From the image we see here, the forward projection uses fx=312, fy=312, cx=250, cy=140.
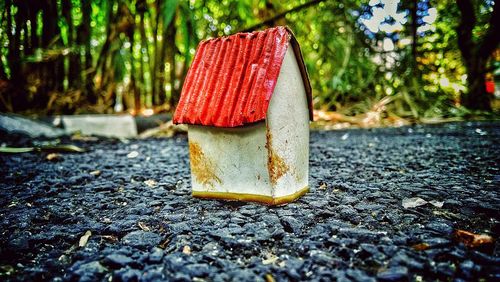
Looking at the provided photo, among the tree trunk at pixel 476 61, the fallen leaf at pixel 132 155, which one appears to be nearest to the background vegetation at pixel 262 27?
the tree trunk at pixel 476 61

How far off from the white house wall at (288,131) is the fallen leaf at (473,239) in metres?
0.58

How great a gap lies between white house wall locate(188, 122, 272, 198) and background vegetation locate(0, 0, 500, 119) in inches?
91.7

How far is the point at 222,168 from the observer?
1286mm

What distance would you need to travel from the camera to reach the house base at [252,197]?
1.22 metres

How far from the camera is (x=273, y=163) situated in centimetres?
116

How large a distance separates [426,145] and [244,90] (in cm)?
193

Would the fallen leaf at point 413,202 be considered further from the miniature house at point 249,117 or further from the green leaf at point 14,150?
the green leaf at point 14,150

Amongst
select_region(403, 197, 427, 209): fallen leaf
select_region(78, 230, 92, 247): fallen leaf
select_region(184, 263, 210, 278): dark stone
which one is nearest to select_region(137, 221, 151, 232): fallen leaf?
select_region(78, 230, 92, 247): fallen leaf

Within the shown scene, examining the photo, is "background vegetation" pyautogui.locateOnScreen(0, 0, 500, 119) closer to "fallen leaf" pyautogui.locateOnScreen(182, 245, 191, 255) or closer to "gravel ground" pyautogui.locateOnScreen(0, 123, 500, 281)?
"gravel ground" pyautogui.locateOnScreen(0, 123, 500, 281)

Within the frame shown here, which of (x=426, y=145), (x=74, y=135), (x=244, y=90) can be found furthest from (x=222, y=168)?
(x=74, y=135)

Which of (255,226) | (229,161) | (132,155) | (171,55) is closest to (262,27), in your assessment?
(171,55)

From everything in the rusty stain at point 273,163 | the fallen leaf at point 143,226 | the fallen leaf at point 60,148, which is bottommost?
the fallen leaf at point 143,226

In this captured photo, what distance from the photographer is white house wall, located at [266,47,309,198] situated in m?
1.16

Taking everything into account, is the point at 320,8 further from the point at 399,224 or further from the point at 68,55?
the point at 399,224
